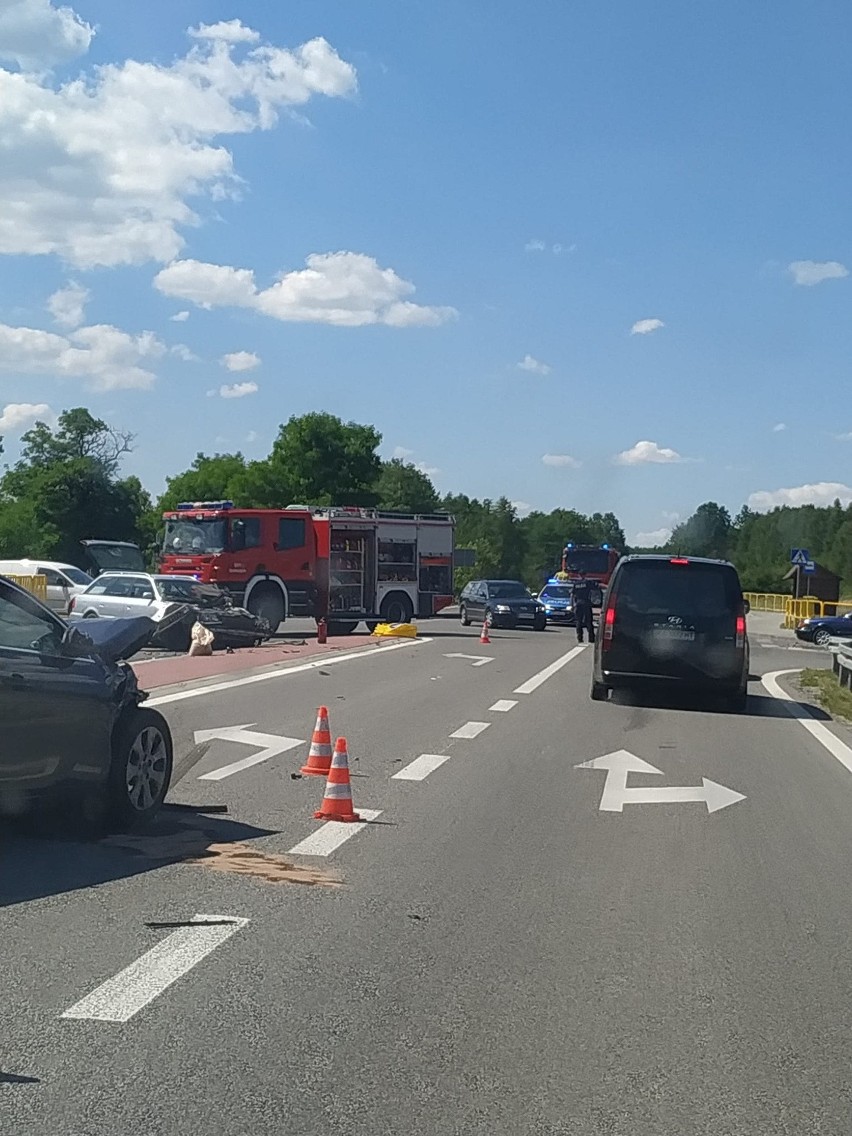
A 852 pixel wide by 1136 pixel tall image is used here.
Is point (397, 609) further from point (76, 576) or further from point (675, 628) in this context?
point (675, 628)

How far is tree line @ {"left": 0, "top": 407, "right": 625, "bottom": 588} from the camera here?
78625 millimetres

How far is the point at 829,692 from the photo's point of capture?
20.5 m

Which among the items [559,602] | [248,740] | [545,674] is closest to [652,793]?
[248,740]

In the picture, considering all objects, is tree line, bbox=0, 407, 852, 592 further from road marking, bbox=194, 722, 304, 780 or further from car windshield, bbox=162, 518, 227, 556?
road marking, bbox=194, 722, 304, 780

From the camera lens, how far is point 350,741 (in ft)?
43.8

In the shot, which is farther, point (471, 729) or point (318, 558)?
point (318, 558)

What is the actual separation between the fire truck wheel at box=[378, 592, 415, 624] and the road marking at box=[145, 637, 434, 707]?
4544mm

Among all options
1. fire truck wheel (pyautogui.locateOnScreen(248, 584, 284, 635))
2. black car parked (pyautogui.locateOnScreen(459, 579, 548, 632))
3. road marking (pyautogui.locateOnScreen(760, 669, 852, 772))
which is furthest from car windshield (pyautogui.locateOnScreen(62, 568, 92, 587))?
road marking (pyautogui.locateOnScreen(760, 669, 852, 772))

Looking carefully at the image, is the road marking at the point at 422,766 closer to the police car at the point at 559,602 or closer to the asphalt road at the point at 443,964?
the asphalt road at the point at 443,964

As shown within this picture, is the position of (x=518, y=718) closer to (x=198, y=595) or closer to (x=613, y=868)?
(x=613, y=868)

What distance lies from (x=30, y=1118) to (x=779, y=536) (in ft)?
509

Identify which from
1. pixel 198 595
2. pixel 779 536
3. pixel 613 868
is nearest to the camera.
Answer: pixel 613 868

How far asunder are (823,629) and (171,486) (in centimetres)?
9105

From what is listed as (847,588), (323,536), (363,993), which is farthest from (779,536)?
(363,993)
